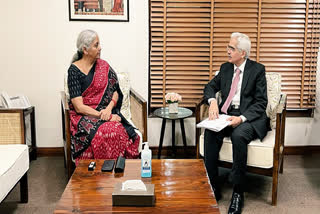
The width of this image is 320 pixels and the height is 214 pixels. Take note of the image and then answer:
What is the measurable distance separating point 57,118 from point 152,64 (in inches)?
43.5

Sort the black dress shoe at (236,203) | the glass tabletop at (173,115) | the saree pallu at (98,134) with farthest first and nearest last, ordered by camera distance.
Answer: the glass tabletop at (173,115) < the saree pallu at (98,134) < the black dress shoe at (236,203)

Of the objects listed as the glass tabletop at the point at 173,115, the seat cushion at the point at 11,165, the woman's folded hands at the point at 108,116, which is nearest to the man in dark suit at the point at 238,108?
the glass tabletop at the point at 173,115

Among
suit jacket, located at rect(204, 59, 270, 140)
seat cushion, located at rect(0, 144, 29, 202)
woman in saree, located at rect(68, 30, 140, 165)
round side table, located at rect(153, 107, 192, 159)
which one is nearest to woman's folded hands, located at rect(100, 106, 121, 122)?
woman in saree, located at rect(68, 30, 140, 165)

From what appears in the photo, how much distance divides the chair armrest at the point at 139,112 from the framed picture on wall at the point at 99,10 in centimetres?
82

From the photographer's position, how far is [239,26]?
12.2 ft

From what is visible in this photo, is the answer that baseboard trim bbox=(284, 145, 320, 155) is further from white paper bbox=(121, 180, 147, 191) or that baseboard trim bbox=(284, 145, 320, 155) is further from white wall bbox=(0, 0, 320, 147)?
white paper bbox=(121, 180, 147, 191)

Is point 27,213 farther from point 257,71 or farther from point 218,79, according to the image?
point 257,71

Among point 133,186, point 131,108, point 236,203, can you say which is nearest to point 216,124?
point 236,203

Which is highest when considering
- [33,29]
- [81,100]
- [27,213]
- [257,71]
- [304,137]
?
[33,29]

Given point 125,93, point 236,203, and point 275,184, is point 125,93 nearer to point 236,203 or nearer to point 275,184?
point 236,203

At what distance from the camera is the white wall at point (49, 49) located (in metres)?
3.63

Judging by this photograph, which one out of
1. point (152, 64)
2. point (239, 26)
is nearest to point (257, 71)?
point (239, 26)

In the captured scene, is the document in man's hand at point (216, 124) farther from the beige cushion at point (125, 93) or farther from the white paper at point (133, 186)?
the white paper at point (133, 186)

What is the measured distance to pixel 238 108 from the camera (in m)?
3.04
